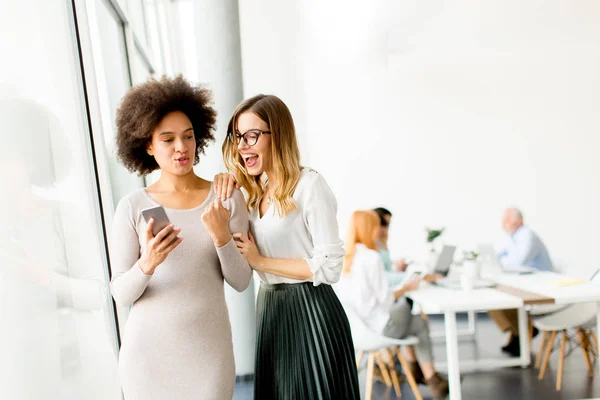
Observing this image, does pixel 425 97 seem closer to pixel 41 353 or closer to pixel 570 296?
pixel 570 296

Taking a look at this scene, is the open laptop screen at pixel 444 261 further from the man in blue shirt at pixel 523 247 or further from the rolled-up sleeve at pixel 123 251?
the rolled-up sleeve at pixel 123 251

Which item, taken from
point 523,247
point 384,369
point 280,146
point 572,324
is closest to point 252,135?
point 280,146

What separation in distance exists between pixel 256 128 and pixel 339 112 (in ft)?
15.4

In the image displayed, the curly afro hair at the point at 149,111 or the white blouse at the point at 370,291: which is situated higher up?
the curly afro hair at the point at 149,111

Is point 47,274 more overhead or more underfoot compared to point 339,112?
more underfoot

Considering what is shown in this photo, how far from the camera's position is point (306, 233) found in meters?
2.20

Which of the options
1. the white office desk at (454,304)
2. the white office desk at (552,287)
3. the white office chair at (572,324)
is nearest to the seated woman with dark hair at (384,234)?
the white office desk at (454,304)

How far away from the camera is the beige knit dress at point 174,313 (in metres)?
1.76

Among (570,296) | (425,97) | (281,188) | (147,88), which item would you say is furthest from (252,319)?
(425,97)

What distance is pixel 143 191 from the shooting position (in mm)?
1868

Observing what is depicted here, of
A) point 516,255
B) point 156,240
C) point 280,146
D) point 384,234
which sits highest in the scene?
point 280,146

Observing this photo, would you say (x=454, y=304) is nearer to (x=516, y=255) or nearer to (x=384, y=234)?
(x=384, y=234)

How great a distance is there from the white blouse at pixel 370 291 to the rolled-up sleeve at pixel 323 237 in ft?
6.53

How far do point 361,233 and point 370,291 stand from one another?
430mm
